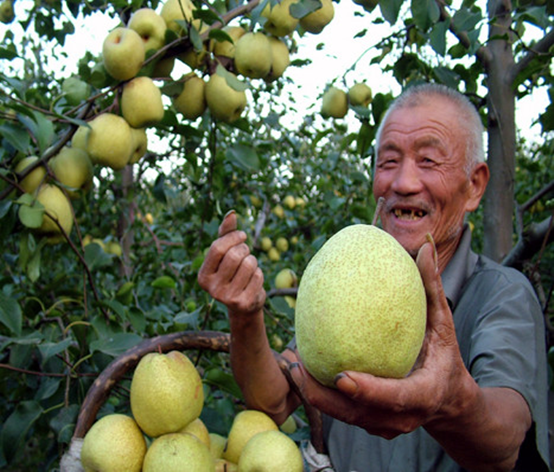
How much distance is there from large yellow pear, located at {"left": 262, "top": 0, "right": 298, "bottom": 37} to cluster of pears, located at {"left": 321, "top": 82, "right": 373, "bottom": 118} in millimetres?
537

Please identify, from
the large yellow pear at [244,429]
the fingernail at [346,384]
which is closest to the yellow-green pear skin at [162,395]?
the large yellow pear at [244,429]

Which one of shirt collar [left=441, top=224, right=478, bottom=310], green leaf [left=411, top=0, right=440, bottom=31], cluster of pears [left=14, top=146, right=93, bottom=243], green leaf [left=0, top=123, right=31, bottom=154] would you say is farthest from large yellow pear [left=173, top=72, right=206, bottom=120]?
shirt collar [left=441, top=224, right=478, bottom=310]

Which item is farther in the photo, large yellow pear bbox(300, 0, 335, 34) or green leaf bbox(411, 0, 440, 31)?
large yellow pear bbox(300, 0, 335, 34)

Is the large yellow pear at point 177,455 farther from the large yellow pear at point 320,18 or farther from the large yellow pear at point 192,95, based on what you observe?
the large yellow pear at point 320,18

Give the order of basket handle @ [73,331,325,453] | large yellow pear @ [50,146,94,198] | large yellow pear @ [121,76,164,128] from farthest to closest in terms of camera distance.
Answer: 1. large yellow pear @ [50,146,94,198]
2. large yellow pear @ [121,76,164,128]
3. basket handle @ [73,331,325,453]

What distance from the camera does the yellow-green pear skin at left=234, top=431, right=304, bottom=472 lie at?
54.2 inches

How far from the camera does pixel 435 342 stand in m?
0.97

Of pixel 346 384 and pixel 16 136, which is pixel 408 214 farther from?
pixel 16 136

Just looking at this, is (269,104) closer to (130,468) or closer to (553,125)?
(553,125)

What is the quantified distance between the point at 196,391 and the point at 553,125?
136 cm

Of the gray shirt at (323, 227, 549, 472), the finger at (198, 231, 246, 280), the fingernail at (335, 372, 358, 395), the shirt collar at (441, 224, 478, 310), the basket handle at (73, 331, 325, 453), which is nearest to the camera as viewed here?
the fingernail at (335, 372, 358, 395)

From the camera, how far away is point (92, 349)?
64.6 inches

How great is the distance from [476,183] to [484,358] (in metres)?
0.71

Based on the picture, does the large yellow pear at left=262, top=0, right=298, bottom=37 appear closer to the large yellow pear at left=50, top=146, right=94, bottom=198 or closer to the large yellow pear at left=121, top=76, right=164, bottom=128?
the large yellow pear at left=121, top=76, right=164, bottom=128
